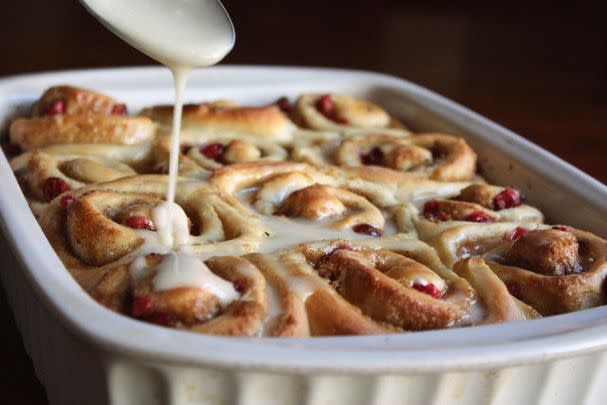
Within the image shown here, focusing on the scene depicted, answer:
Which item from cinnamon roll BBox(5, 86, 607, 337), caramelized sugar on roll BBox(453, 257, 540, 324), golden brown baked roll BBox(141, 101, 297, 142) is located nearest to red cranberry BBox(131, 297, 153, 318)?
cinnamon roll BBox(5, 86, 607, 337)

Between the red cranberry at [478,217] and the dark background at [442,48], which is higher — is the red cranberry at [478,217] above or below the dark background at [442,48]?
above

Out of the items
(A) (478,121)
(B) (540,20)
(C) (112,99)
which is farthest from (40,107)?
(B) (540,20)

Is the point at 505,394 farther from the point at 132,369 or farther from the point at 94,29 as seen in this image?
the point at 94,29

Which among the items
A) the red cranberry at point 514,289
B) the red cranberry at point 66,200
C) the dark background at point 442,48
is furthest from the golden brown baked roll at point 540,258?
the dark background at point 442,48

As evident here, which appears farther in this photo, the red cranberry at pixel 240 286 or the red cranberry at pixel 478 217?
the red cranberry at pixel 478 217

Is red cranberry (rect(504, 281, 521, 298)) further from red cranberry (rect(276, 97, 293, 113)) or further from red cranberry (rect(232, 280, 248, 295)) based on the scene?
red cranberry (rect(276, 97, 293, 113))

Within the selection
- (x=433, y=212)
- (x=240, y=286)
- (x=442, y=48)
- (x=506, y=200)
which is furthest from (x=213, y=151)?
(x=442, y=48)

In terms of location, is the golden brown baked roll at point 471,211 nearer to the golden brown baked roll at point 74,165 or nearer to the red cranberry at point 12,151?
the golden brown baked roll at point 74,165
